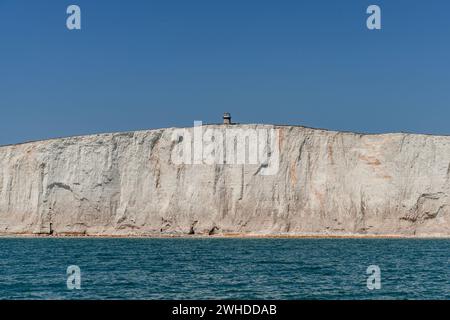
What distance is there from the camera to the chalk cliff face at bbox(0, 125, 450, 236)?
178ft

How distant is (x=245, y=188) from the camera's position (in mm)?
54875

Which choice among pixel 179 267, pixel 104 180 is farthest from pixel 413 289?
pixel 104 180

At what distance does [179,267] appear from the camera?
2434cm

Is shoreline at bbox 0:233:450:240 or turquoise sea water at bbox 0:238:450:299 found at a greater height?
turquoise sea water at bbox 0:238:450:299

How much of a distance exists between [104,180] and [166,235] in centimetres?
755

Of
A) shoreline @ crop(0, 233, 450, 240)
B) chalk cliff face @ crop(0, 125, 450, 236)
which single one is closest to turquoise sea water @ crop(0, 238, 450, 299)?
shoreline @ crop(0, 233, 450, 240)

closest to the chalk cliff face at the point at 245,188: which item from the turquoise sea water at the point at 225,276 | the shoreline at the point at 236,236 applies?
the shoreline at the point at 236,236

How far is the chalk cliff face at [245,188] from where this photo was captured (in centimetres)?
5412

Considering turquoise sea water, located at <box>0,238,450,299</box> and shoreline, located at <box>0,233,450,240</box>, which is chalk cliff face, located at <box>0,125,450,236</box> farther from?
turquoise sea water, located at <box>0,238,450,299</box>

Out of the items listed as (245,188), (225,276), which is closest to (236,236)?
(245,188)

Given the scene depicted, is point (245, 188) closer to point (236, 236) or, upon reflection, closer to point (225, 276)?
point (236, 236)

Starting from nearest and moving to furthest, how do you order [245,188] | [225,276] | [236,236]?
1. [225,276]
2. [236,236]
3. [245,188]
